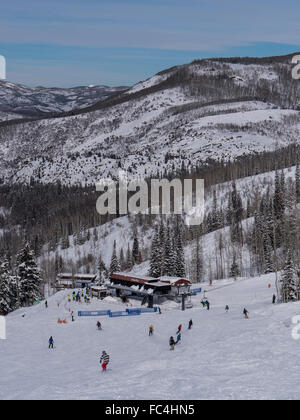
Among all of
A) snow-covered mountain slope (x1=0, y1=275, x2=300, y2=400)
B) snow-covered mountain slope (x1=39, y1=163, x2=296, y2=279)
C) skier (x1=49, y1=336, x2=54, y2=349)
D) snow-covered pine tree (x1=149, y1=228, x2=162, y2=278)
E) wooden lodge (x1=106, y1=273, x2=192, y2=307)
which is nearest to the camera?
snow-covered mountain slope (x1=0, y1=275, x2=300, y2=400)

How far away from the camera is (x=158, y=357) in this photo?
97.9 feet

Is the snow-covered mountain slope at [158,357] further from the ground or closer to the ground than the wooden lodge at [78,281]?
further from the ground

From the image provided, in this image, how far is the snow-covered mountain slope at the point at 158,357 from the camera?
20641 millimetres

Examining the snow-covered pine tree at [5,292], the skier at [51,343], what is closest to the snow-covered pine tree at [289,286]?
the skier at [51,343]

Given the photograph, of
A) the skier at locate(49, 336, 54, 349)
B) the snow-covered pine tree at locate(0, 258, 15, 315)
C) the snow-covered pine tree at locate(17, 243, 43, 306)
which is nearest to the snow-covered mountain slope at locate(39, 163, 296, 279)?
the snow-covered pine tree at locate(17, 243, 43, 306)

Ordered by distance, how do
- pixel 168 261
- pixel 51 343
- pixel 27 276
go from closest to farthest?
1. pixel 51 343
2. pixel 27 276
3. pixel 168 261

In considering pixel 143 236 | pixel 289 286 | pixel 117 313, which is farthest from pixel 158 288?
pixel 143 236

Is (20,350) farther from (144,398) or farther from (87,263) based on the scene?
(87,263)

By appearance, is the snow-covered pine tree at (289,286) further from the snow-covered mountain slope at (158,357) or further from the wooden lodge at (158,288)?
the wooden lodge at (158,288)

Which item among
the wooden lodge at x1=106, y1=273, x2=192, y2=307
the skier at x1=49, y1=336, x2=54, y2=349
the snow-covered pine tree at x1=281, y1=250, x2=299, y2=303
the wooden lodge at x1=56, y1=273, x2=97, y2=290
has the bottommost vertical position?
the wooden lodge at x1=56, y1=273, x2=97, y2=290

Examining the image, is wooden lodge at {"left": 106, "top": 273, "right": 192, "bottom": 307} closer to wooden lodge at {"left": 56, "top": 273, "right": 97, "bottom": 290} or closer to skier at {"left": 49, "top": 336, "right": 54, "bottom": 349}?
wooden lodge at {"left": 56, "top": 273, "right": 97, "bottom": 290}

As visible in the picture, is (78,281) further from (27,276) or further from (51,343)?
(51,343)

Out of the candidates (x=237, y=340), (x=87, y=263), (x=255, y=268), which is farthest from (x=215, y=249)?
(x=237, y=340)

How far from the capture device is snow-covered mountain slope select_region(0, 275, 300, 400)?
20.6 metres
